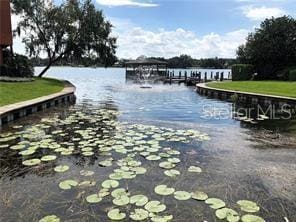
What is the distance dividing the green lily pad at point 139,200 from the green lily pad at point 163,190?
0.84 feet

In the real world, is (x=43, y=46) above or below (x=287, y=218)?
above

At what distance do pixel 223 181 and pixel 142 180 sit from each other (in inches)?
45.2

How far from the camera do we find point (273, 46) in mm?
27047

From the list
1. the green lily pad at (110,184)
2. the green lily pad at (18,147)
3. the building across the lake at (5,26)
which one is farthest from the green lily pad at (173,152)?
the building across the lake at (5,26)

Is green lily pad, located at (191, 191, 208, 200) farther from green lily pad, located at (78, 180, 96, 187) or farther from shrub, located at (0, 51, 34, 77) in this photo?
shrub, located at (0, 51, 34, 77)

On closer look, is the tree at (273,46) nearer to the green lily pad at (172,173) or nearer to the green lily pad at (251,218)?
the green lily pad at (172,173)

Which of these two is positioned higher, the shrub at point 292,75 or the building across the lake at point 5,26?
the building across the lake at point 5,26

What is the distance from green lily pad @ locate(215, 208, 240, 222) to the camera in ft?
11.4

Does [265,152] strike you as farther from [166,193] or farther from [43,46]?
[43,46]

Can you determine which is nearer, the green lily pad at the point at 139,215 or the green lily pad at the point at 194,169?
the green lily pad at the point at 139,215

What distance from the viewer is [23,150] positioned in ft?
20.0

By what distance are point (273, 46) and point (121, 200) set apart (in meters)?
26.1

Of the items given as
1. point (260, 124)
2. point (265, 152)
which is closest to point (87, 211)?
point (265, 152)

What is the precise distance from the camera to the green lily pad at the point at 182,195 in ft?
13.2
